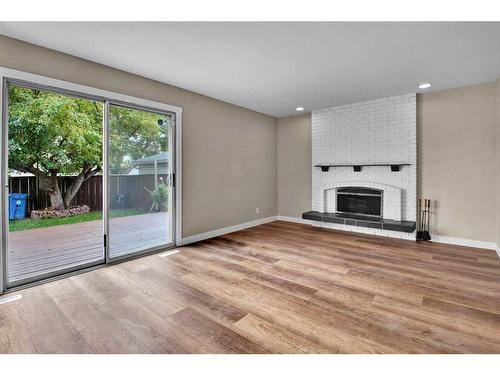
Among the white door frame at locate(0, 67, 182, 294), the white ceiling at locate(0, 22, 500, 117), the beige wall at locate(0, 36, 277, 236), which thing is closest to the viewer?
the white ceiling at locate(0, 22, 500, 117)

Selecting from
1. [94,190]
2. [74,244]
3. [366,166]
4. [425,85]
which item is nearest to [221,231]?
[74,244]

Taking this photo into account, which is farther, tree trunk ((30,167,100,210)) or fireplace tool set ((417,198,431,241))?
tree trunk ((30,167,100,210))

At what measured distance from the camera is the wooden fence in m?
3.33

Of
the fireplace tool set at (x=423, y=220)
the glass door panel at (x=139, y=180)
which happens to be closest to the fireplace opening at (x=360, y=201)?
the fireplace tool set at (x=423, y=220)

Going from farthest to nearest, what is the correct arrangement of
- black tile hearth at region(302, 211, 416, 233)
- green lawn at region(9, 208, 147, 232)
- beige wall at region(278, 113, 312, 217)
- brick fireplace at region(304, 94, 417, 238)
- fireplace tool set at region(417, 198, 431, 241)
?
beige wall at region(278, 113, 312, 217) < brick fireplace at region(304, 94, 417, 238) < fireplace tool set at region(417, 198, 431, 241) < black tile hearth at region(302, 211, 416, 233) < green lawn at region(9, 208, 147, 232)

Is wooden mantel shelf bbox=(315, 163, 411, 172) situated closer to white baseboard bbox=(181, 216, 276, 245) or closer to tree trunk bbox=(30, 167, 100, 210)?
white baseboard bbox=(181, 216, 276, 245)

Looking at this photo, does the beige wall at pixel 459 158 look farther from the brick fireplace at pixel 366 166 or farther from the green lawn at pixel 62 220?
the green lawn at pixel 62 220

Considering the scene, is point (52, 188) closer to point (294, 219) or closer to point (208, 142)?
point (208, 142)

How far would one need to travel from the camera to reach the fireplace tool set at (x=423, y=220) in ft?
13.7

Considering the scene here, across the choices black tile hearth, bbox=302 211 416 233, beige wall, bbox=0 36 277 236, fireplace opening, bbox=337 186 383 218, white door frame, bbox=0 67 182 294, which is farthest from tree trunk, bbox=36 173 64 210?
fireplace opening, bbox=337 186 383 218

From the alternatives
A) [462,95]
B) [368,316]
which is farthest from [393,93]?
[368,316]

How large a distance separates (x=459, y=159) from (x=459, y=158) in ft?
0.05

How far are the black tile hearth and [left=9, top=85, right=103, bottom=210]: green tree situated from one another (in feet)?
13.7
